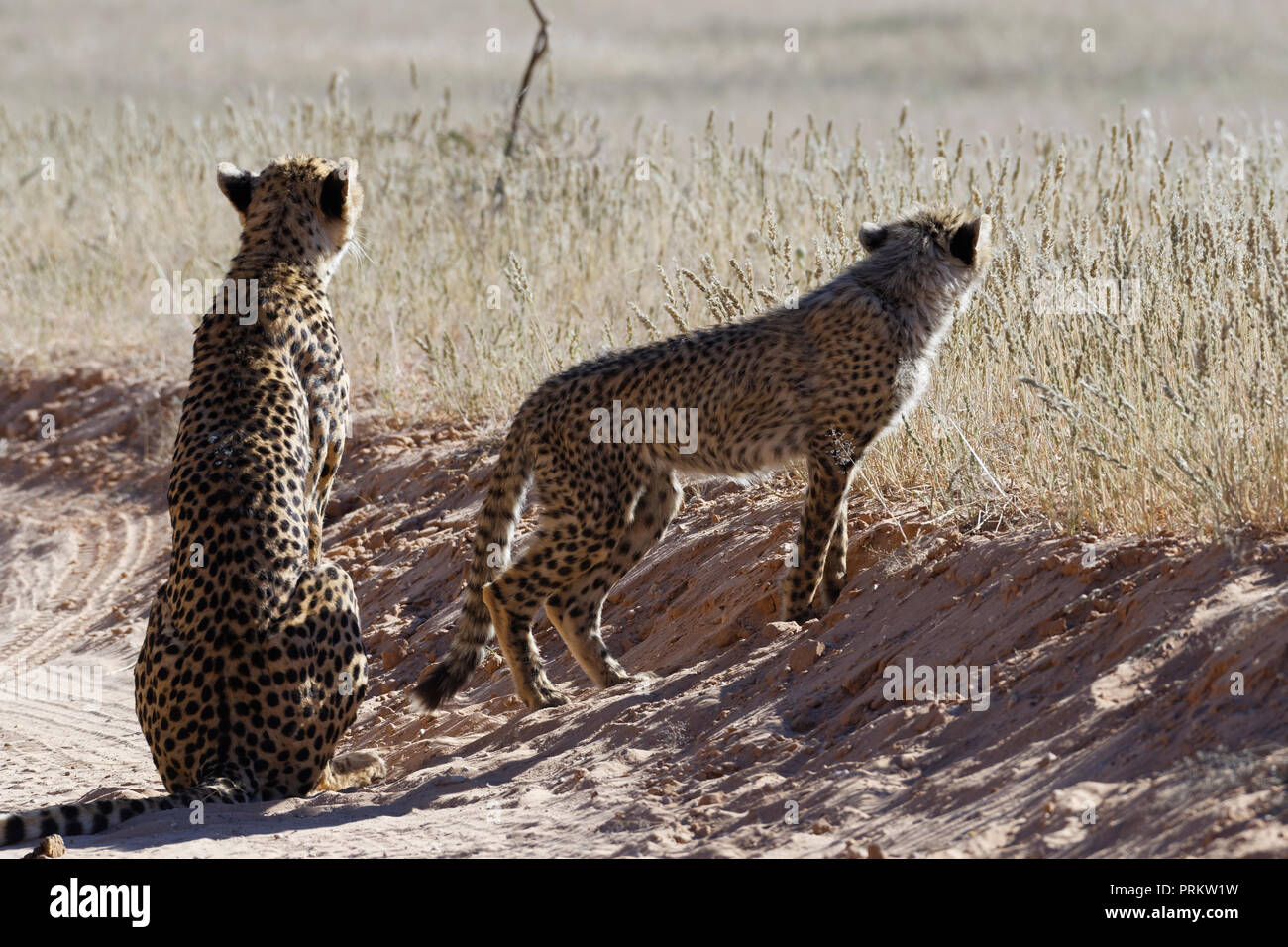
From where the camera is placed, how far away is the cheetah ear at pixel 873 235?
5.05 metres

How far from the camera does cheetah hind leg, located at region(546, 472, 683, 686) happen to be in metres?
4.75

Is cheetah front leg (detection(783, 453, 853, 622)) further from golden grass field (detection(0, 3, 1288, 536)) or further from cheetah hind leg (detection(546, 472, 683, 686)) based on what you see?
cheetah hind leg (detection(546, 472, 683, 686))

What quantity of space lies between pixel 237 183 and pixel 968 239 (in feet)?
8.00

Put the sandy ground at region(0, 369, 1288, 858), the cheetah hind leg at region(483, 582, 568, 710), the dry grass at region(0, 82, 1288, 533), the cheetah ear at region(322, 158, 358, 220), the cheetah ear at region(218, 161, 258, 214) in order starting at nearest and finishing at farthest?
the sandy ground at region(0, 369, 1288, 858), the dry grass at region(0, 82, 1288, 533), the cheetah hind leg at region(483, 582, 568, 710), the cheetah ear at region(322, 158, 358, 220), the cheetah ear at region(218, 161, 258, 214)

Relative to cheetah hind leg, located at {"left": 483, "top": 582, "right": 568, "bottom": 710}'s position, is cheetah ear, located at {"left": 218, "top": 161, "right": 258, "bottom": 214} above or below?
above

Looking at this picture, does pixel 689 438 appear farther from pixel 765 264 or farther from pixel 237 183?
pixel 765 264

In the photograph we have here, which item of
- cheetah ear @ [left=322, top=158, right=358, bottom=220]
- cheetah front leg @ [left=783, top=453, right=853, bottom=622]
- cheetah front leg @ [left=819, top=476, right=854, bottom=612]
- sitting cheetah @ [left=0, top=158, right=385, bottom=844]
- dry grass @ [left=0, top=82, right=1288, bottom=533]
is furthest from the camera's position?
cheetah ear @ [left=322, top=158, right=358, bottom=220]

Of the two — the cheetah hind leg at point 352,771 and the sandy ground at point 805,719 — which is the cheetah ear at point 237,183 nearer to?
the sandy ground at point 805,719

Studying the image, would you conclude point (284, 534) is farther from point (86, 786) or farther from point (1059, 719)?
point (1059, 719)

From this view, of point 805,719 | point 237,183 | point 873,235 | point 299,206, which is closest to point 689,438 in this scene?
point 873,235

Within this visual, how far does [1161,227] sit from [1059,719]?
2.33 meters

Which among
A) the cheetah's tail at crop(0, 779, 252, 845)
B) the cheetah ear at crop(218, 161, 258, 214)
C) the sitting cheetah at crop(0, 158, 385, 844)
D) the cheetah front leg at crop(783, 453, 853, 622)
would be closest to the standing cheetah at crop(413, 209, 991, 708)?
the cheetah front leg at crop(783, 453, 853, 622)

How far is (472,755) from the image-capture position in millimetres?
4438

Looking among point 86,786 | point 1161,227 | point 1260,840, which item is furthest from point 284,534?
point 1161,227
